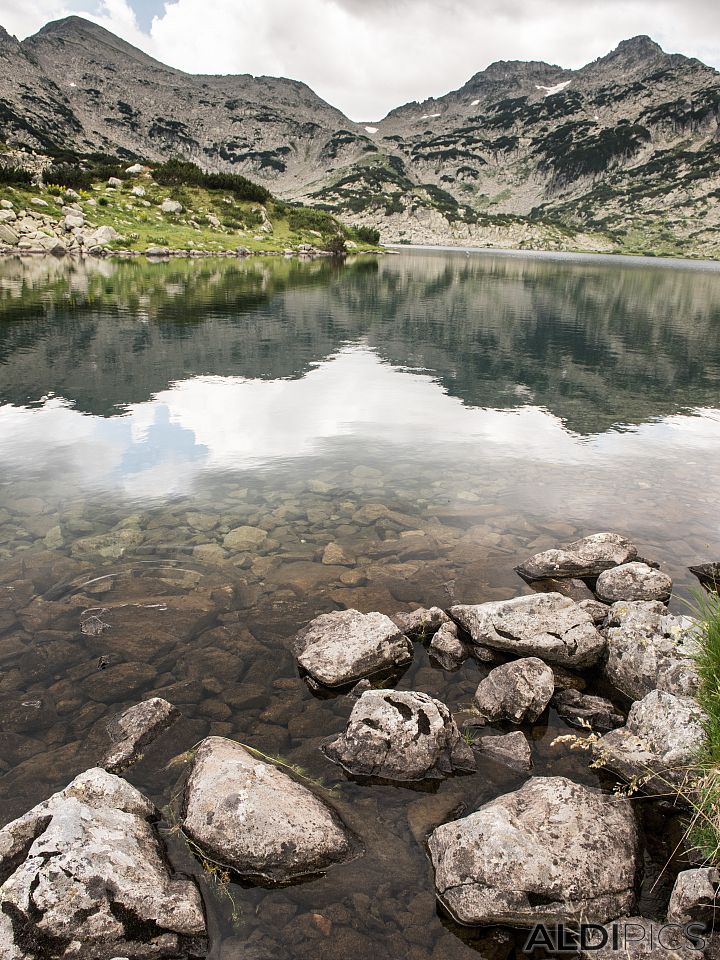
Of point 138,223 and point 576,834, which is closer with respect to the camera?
point 576,834

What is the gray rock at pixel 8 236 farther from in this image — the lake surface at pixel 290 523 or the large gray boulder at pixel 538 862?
the large gray boulder at pixel 538 862

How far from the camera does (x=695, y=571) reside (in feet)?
45.3

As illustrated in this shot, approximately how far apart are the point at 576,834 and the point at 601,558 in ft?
26.9

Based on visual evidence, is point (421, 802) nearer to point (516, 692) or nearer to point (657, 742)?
point (516, 692)

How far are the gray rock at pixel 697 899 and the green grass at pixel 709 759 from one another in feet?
0.69

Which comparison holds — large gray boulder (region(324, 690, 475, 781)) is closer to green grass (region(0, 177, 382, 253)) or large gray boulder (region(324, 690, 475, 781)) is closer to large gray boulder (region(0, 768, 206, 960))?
large gray boulder (region(0, 768, 206, 960))

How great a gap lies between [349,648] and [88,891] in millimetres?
5365

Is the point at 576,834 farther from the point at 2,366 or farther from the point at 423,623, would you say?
the point at 2,366

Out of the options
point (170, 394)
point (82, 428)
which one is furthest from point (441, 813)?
point (170, 394)

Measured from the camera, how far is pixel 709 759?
656cm

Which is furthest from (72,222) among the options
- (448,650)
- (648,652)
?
(648,652)

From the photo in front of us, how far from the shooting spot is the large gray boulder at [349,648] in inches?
385

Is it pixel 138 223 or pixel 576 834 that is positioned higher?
pixel 138 223

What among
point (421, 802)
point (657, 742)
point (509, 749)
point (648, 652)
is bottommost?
point (421, 802)
